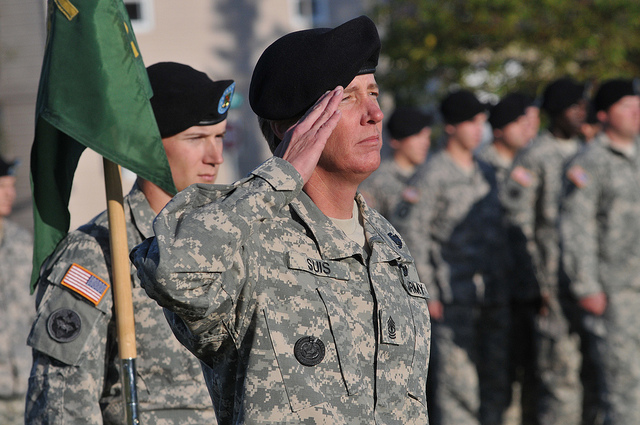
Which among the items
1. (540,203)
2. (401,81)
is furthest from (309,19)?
(540,203)

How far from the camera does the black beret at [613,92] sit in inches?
259

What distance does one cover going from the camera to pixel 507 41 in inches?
439

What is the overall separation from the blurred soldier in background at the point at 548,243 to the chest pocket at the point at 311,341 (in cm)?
492

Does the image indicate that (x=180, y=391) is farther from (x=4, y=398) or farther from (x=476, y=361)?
(x=476, y=361)

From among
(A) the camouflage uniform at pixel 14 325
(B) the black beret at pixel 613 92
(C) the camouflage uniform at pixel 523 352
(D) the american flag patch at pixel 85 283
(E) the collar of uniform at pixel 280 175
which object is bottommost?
(C) the camouflage uniform at pixel 523 352

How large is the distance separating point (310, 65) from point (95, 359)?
1322 mm

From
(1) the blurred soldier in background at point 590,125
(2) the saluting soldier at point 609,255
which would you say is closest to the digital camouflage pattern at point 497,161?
(1) the blurred soldier in background at point 590,125

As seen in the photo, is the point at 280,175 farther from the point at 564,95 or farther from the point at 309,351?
the point at 564,95

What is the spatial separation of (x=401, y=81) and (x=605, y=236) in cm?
602

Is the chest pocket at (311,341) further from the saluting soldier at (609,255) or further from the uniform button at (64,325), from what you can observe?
the saluting soldier at (609,255)

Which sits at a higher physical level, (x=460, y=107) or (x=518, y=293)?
(x=460, y=107)

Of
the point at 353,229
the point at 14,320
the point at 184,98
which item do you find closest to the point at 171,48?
the point at 14,320

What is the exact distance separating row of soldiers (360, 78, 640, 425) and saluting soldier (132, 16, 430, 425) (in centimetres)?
396

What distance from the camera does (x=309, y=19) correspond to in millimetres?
16500
